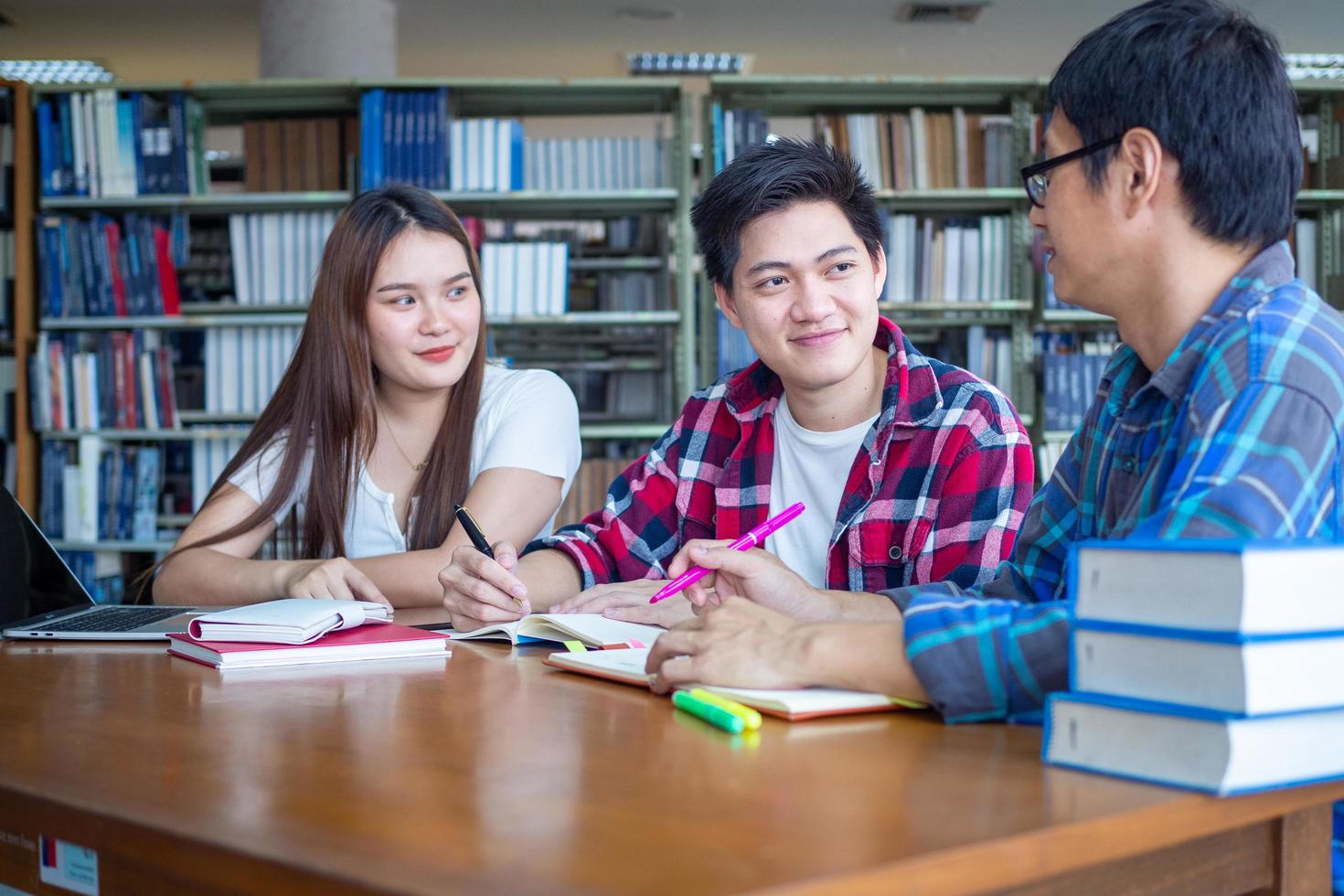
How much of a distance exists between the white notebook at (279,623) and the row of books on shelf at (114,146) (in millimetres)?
3327

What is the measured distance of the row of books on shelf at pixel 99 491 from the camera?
4227 mm

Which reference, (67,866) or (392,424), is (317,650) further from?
(392,424)

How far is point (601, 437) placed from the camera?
4270 mm

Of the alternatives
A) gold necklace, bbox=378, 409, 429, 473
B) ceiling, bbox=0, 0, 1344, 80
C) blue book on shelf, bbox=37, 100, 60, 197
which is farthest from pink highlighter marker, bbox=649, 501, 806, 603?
ceiling, bbox=0, 0, 1344, 80

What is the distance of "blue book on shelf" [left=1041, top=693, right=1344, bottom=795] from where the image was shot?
0.68 meters

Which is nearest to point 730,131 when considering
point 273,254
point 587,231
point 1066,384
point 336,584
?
point 587,231

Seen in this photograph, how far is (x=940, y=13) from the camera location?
597 centimetres

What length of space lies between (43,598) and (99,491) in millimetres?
2764

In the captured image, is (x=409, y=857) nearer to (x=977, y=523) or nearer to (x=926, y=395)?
(x=977, y=523)

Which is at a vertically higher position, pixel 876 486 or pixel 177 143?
pixel 177 143

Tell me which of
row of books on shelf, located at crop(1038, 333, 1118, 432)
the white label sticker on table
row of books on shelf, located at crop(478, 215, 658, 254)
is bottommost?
the white label sticker on table

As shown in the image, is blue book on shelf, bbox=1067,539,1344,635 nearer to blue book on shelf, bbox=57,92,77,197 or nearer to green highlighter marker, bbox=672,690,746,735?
green highlighter marker, bbox=672,690,746,735

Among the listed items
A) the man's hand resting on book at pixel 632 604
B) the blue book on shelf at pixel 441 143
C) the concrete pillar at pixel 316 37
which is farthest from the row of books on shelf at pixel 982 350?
the man's hand resting on book at pixel 632 604

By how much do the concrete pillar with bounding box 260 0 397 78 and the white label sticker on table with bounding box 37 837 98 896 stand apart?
4.63m
